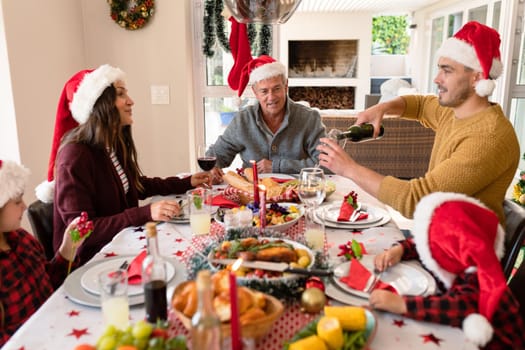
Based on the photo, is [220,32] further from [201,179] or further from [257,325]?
[257,325]

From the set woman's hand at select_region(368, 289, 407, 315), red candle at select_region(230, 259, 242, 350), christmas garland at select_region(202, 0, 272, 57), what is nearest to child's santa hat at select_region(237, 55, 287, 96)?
christmas garland at select_region(202, 0, 272, 57)

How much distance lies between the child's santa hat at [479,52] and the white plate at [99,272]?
1.29 metres

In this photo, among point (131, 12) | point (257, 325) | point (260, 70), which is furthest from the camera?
point (131, 12)

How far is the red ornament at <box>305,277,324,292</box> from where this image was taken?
1.04 meters

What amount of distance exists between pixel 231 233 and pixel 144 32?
243 cm

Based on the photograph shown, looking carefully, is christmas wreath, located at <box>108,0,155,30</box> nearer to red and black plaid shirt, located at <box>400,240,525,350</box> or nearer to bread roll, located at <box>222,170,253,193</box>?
bread roll, located at <box>222,170,253,193</box>

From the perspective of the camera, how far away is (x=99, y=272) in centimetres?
117

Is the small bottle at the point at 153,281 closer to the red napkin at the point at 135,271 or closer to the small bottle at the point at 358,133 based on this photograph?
the red napkin at the point at 135,271

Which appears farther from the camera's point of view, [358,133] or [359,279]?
[358,133]

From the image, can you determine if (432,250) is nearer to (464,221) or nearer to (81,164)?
(464,221)

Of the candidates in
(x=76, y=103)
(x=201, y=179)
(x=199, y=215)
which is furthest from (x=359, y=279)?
(x=76, y=103)

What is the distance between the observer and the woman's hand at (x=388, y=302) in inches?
38.0

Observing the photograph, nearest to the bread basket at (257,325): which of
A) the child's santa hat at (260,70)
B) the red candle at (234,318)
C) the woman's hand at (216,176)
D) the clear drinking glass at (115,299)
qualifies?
the red candle at (234,318)

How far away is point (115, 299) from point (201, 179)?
3.88 ft
